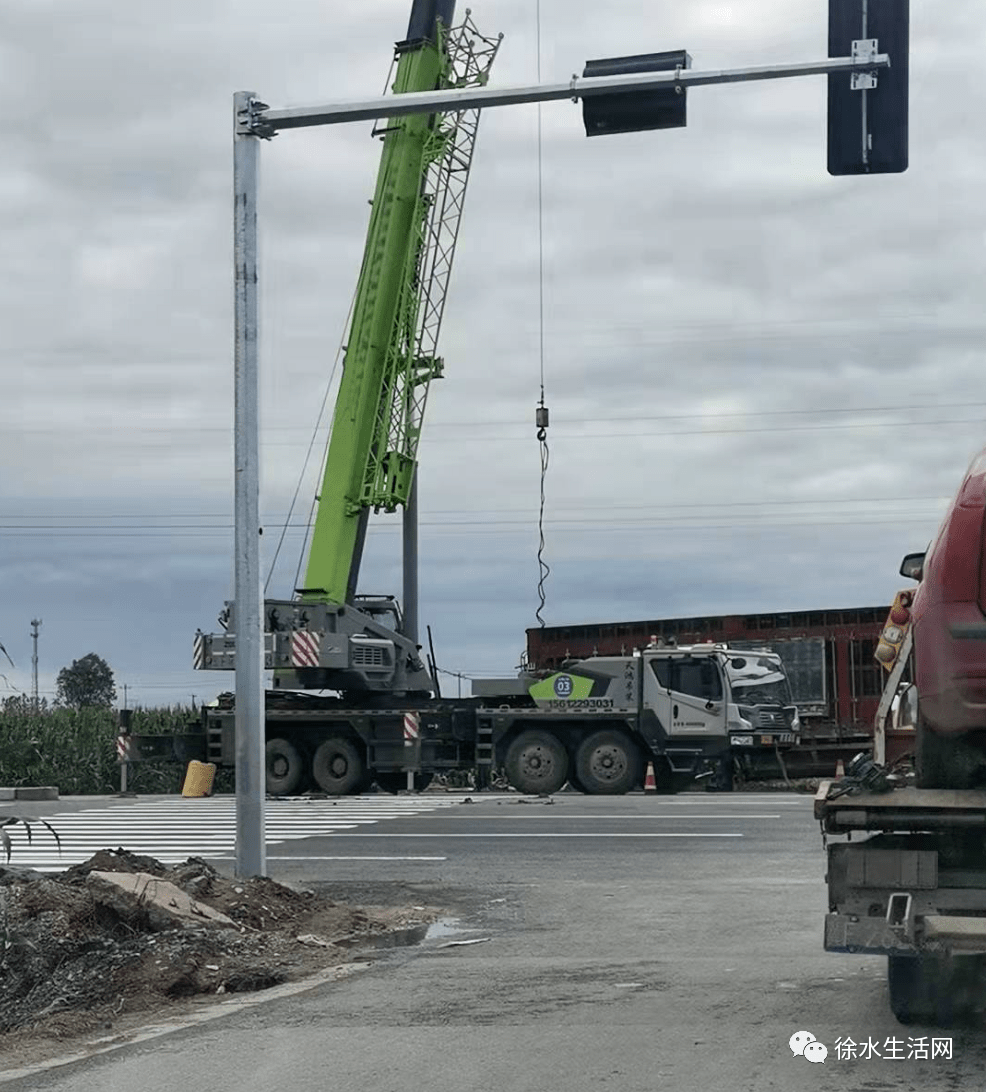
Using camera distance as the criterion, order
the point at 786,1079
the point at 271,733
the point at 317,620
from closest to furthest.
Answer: the point at 786,1079 → the point at 317,620 → the point at 271,733

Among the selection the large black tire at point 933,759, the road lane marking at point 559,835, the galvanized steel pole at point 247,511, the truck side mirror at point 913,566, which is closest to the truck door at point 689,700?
the road lane marking at point 559,835

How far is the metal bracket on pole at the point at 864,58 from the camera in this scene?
11.4 metres

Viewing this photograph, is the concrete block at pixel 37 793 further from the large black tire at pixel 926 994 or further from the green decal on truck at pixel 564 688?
the large black tire at pixel 926 994

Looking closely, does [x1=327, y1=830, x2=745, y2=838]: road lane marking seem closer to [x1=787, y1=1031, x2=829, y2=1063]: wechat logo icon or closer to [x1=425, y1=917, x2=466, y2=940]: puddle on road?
[x1=425, y1=917, x2=466, y2=940]: puddle on road

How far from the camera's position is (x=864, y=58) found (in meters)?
11.4

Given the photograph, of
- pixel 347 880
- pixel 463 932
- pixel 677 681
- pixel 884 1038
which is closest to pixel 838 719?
pixel 677 681

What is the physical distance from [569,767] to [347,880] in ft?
41.7

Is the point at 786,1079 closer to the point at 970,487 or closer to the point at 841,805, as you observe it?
the point at 841,805

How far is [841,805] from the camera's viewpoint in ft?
24.2

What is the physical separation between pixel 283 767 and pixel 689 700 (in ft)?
22.3

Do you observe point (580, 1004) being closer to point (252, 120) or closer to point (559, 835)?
point (252, 120)

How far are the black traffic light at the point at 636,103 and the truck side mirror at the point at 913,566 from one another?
16.3 feet

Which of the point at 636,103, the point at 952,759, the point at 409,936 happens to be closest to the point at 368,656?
the point at 409,936

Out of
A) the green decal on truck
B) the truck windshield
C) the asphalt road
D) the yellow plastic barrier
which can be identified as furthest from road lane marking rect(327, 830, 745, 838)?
the yellow plastic barrier
